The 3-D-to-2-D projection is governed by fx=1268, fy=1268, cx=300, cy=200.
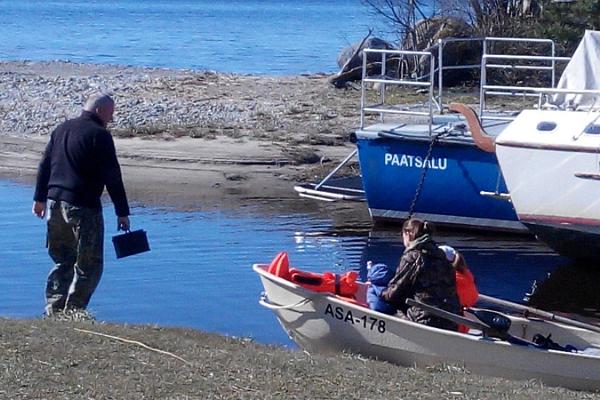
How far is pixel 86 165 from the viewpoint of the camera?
923cm

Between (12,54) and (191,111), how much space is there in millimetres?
22467

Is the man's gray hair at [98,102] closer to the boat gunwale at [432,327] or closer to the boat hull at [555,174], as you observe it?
the boat gunwale at [432,327]

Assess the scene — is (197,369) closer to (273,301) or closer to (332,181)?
(273,301)

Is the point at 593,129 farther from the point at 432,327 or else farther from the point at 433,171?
the point at 432,327

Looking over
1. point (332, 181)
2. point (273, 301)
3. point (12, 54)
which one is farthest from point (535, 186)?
point (12, 54)

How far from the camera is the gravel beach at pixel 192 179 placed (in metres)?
7.00

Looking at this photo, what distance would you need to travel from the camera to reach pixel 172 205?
17.3m

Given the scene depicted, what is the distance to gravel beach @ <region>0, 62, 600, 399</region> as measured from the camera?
7.00 m

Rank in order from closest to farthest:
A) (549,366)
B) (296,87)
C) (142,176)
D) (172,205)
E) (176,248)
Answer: (549,366), (176,248), (172,205), (142,176), (296,87)

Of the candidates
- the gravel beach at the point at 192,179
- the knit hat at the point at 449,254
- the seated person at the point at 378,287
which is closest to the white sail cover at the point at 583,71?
the knit hat at the point at 449,254

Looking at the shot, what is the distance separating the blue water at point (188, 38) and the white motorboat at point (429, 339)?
92.1 feet

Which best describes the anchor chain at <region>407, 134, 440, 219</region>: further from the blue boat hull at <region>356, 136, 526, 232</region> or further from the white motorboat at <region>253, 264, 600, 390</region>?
the white motorboat at <region>253, 264, 600, 390</region>

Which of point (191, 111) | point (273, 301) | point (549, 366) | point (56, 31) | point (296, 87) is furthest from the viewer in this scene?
point (56, 31)

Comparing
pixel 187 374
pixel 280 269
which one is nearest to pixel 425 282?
pixel 280 269
